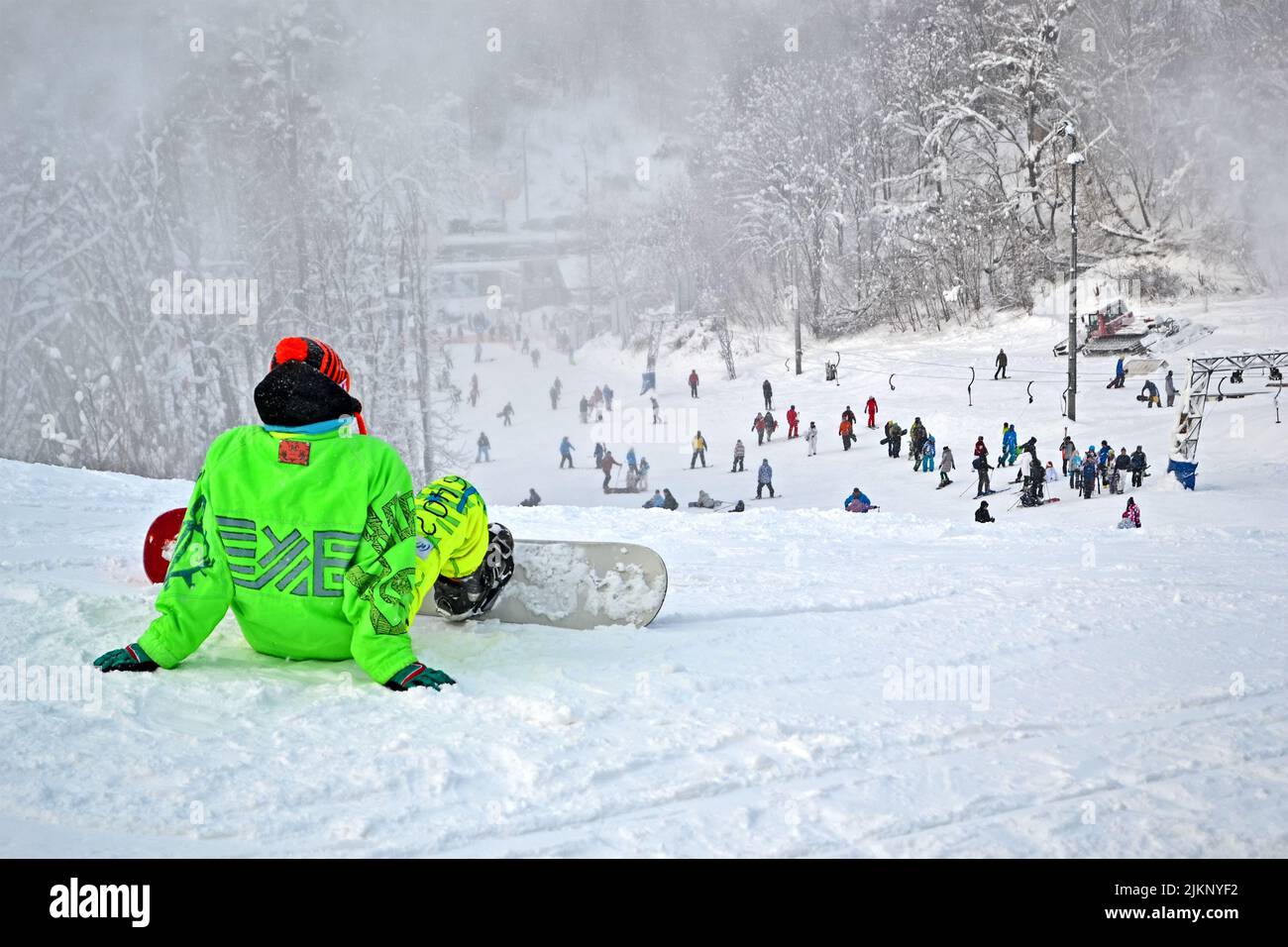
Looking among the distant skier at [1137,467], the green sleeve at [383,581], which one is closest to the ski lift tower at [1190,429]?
the distant skier at [1137,467]

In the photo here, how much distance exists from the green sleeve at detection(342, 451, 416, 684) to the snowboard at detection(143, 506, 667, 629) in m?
1.02

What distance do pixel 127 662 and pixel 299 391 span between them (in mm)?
941

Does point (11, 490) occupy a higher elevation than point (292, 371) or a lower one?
lower

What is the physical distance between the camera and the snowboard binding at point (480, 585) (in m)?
4.16

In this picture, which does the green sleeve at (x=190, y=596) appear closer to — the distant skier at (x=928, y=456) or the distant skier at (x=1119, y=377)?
the distant skier at (x=928, y=456)

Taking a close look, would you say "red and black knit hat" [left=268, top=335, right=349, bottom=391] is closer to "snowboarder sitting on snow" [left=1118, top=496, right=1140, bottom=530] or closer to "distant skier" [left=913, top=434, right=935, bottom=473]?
"snowboarder sitting on snow" [left=1118, top=496, right=1140, bottom=530]

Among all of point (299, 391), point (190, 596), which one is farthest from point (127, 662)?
point (299, 391)

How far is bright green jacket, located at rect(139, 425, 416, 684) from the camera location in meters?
3.26

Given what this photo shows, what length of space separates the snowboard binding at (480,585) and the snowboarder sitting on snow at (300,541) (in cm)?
77

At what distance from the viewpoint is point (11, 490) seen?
323 inches
